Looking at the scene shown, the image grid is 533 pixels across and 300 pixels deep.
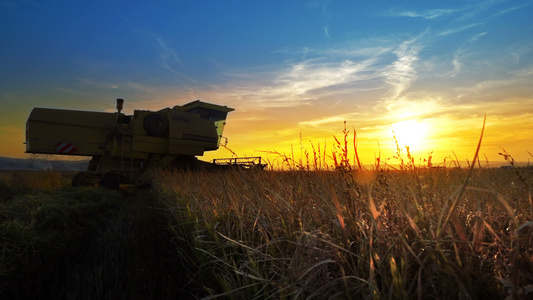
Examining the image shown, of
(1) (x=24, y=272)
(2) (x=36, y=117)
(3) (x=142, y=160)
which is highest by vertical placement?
(2) (x=36, y=117)

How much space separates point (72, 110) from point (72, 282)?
10861 mm

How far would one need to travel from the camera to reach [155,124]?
41.1 ft

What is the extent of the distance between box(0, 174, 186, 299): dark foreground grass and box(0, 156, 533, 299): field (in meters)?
0.02

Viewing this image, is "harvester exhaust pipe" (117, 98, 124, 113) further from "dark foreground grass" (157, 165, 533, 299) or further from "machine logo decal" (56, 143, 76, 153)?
"dark foreground grass" (157, 165, 533, 299)

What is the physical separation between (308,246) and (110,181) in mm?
11821

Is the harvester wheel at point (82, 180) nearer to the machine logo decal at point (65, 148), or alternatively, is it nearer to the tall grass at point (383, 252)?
the machine logo decal at point (65, 148)

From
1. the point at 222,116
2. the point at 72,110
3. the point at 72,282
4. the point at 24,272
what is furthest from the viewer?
the point at 222,116

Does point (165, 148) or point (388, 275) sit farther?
point (165, 148)

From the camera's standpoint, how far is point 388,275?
4.42 feet

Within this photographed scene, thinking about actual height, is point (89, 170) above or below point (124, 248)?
above

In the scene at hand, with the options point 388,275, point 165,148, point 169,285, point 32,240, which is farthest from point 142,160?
point 388,275

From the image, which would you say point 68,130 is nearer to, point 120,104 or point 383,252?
point 120,104

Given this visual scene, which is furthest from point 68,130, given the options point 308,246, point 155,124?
point 308,246

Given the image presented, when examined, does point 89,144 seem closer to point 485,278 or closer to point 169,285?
point 169,285
